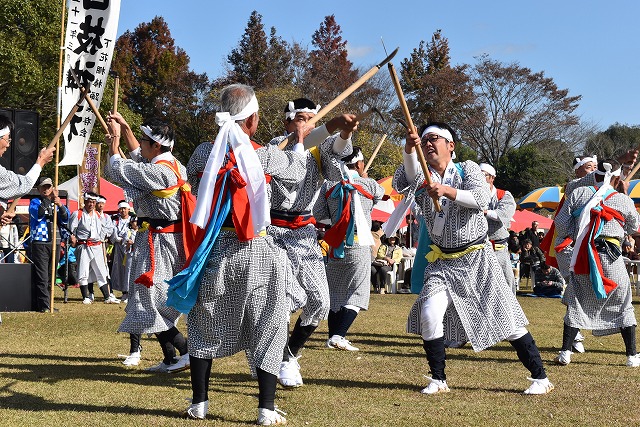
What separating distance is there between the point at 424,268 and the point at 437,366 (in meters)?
1.01

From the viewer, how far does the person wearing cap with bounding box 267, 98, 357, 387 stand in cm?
630

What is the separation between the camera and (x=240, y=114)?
4988 millimetres

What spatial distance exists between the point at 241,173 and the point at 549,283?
585 inches

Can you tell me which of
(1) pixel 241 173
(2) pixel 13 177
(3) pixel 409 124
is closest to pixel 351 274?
(3) pixel 409 124

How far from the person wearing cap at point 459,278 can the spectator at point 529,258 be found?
14.0 meters

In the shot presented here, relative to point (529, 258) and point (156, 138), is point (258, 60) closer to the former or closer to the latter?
point (529, 258)

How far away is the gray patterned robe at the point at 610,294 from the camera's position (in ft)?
26.5

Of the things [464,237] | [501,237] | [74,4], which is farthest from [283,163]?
[74,4]

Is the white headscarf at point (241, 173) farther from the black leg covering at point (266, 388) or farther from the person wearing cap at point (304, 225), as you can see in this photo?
the person wearing cap at point (304, 225)

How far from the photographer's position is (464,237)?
20.3 feet

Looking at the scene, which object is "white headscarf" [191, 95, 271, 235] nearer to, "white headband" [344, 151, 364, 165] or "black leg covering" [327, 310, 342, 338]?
"white headband" [344, 151, 364, 165]

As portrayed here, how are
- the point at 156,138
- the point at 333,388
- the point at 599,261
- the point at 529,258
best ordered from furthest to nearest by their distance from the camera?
1. the point at 529,258
2. the point at 599,261
3. the point at 156,138
4. the point at 333,388

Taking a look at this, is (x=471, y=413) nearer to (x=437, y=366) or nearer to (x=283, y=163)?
(x=437, y=366)

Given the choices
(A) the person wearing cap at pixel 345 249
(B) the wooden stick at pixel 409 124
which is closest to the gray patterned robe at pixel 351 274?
(A) the person wearing cap at pixel 345 249
